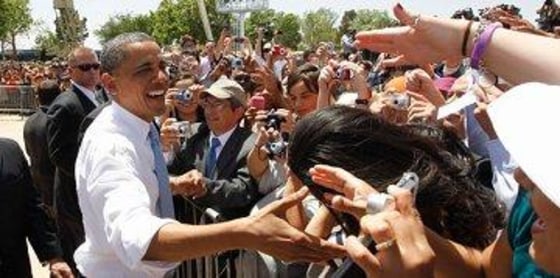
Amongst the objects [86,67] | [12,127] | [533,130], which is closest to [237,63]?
[86,67]

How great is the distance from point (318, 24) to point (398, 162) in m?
105

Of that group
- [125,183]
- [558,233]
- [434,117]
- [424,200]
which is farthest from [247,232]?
[434,117]

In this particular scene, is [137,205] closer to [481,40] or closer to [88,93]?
[481,40]

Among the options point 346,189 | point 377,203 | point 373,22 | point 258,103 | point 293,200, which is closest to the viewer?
point 377,203

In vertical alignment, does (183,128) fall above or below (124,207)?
below

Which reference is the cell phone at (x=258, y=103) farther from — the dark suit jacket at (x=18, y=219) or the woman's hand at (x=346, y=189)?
the woman's hand at (x=346, y=189)

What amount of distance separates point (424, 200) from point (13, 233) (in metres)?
2.48

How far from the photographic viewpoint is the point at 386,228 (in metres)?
1.46

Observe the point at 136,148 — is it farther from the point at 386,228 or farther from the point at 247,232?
the point at 386,228

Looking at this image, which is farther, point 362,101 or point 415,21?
point 362,101

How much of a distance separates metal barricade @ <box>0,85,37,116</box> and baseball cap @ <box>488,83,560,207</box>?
808 inches

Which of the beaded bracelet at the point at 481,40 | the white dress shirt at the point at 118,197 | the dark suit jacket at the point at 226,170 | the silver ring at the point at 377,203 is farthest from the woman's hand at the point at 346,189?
the dark suit jacket at the point at 226,170

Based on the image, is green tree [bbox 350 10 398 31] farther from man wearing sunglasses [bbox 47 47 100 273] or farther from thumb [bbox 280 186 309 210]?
man wearing sunglasses [bbox 47 47 100 273]

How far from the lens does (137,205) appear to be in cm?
241
